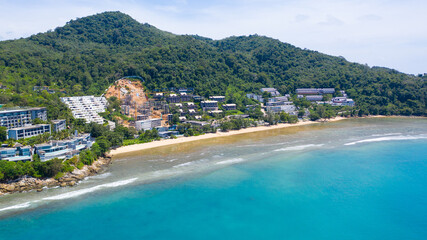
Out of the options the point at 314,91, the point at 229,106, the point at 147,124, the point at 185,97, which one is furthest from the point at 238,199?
the point at 314,91

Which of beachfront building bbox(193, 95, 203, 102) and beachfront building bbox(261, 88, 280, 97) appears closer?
beachfront building bbox(193, 95, 203, 102)

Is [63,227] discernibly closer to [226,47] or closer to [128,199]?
[128,199]

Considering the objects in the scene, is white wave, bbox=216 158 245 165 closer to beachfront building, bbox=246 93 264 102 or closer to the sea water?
the sea water

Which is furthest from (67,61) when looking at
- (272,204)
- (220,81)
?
(272,204)

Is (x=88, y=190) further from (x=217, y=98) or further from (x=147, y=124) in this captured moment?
(x=217, y=98)

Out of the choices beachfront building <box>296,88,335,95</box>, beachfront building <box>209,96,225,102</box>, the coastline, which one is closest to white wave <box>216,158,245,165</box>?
the coastline

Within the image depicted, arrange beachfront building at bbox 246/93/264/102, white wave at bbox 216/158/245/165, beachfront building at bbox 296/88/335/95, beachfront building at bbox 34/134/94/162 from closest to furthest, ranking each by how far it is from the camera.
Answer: beachfront building at bbox 34/134/94/162 → white wave at bbox 216/158/245/165 → beachfront building at bbox 246/93/264/102 → beachfront building at bbox 296/88/335/95
